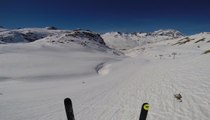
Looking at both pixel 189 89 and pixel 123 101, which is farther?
pixel 123 101

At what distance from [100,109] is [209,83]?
764 cm

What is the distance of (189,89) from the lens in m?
9.75

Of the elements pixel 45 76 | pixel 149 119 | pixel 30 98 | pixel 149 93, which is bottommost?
pixel 149 119

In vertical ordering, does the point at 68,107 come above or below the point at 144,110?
above

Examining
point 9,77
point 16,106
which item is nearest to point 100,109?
point 16,106

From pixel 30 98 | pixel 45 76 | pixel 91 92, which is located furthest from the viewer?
pixel 45 76

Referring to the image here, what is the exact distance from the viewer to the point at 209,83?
9.68 metres

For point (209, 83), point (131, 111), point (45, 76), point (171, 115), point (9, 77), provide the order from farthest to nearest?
point (45, 76)
point (9, 77)
point (209, 83)
point (131, 111)
point (171, 115)

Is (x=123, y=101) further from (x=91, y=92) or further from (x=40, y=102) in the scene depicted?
(x=40, y=102)

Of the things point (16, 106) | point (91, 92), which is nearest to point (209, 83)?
point (91, 92)

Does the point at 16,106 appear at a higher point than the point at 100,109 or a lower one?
higher

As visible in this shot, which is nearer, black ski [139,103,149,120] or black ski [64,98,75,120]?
black ski [139,103,149,120]

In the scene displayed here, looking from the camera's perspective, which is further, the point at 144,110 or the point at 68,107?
the point at 68,107

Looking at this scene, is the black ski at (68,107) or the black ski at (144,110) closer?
the black ski at (144,110)
